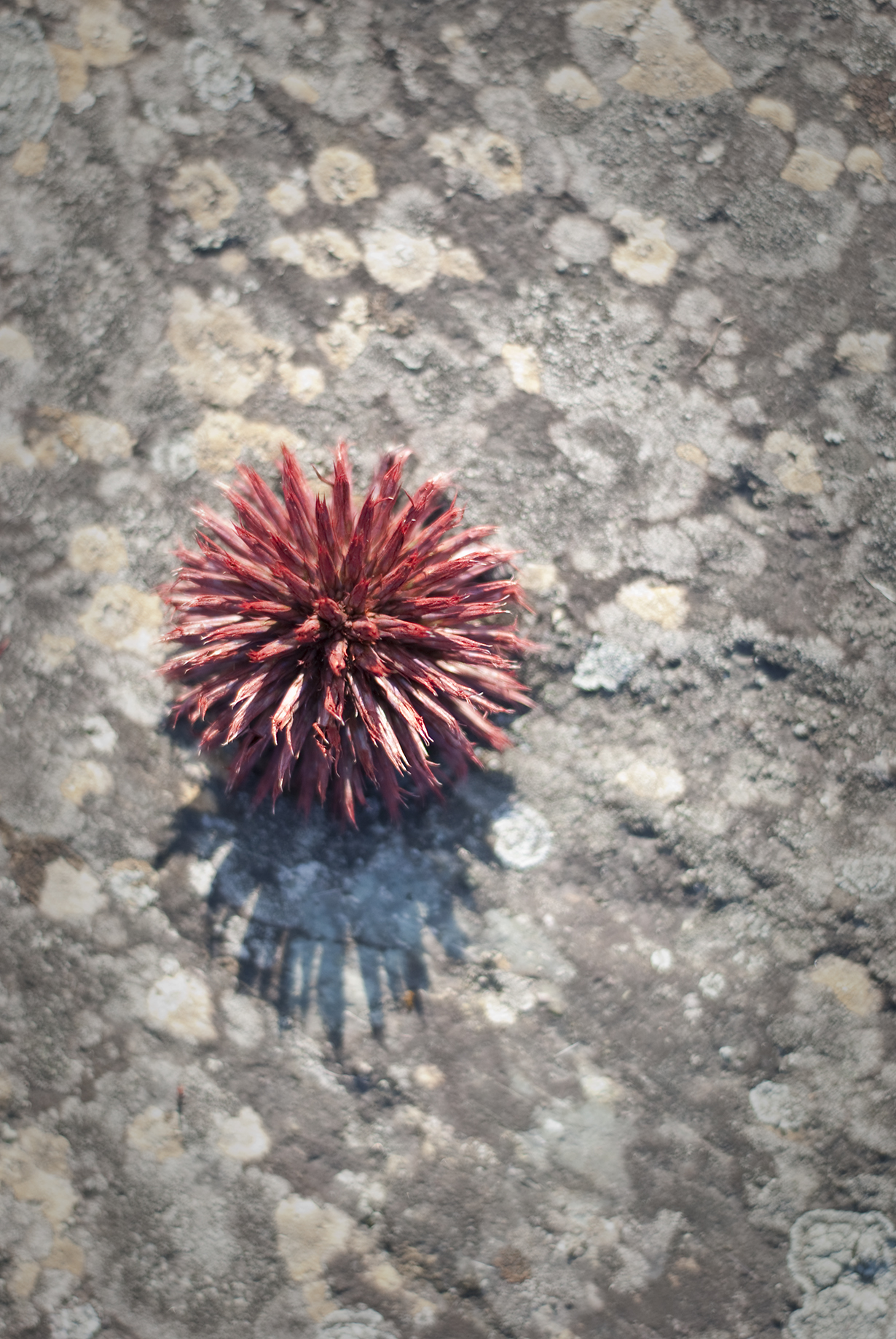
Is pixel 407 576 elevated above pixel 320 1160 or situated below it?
above

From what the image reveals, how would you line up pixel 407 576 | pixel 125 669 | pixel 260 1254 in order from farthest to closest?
pixel 125 669 < pixel 260 1254 < pixel 407 576

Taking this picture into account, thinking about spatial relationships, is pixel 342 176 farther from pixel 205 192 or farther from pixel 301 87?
pixel 205 192

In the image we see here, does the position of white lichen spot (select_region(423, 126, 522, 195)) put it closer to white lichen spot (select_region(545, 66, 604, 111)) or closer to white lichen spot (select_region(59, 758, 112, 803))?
white lichen spot (select_region(545, 66, 604, 111))

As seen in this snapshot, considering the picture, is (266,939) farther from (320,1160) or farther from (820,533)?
(820,533)

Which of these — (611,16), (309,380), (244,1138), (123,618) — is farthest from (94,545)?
(611,16)

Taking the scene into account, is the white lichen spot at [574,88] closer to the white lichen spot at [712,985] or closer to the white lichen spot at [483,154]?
the white lichen spot at [483,154]

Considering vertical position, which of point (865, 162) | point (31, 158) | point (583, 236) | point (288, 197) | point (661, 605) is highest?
point (865, 162)

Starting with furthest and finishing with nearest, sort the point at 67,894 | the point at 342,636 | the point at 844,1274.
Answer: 1. the point at 67,894
2. the point at 844,1274
3. the point at 342,636

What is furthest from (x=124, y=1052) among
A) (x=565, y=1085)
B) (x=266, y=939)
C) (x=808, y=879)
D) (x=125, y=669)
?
(x=808, y=879)

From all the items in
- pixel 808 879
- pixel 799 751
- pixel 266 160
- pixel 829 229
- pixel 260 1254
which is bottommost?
Result: pixel 260 1254
